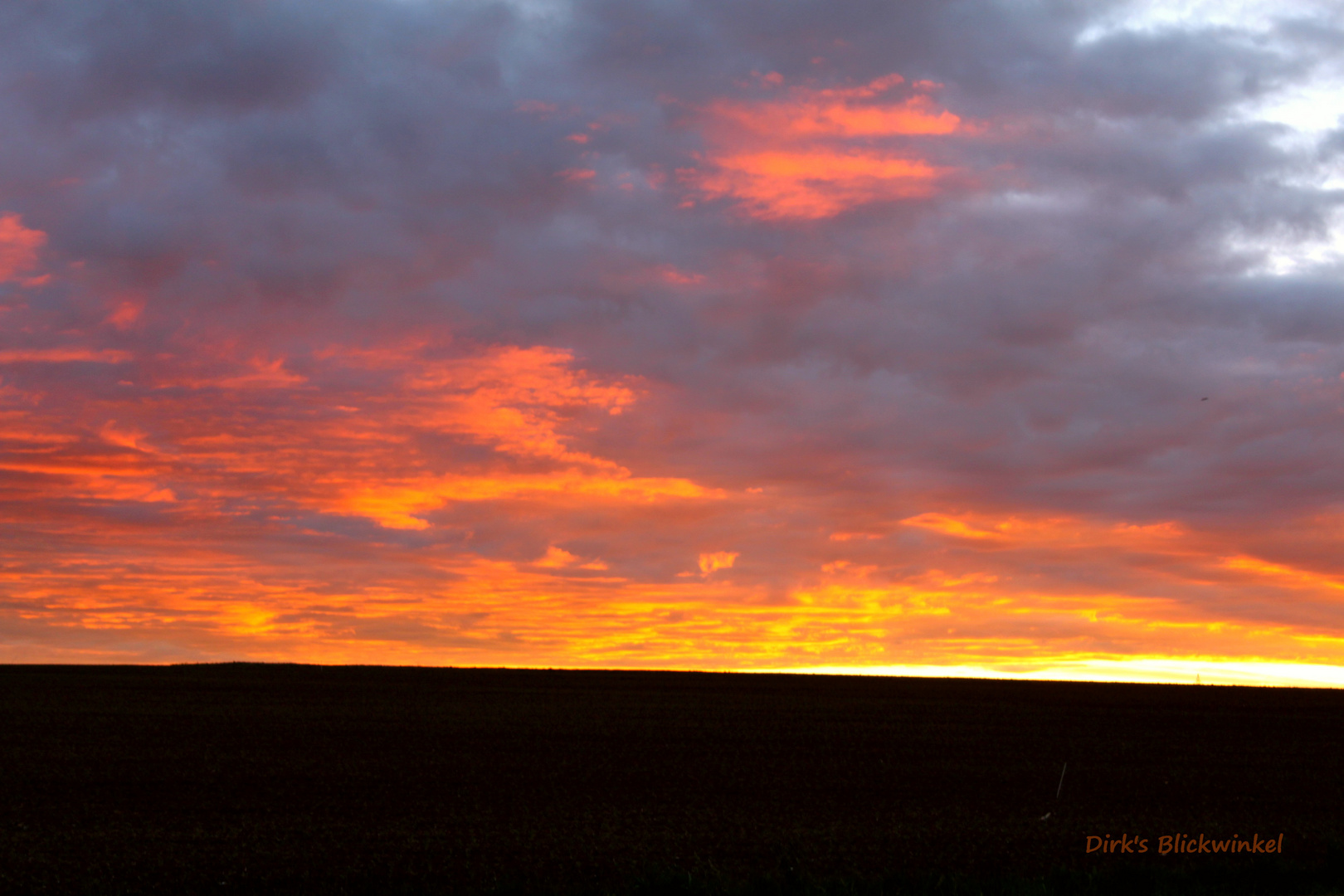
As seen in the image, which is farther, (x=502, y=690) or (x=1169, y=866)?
(x=502, y=690)

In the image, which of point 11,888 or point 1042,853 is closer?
point 11,888

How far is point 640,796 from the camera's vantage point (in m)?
33.7

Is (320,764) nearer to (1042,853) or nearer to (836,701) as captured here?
(1042,853)

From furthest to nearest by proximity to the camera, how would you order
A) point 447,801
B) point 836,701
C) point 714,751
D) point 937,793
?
point 836,701 → point 714,751 → point 937,793 → point 447,801

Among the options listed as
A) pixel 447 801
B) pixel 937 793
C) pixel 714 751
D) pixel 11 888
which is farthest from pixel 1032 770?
pixel 11 888

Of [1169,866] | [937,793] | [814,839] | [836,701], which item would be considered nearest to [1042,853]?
[1169,866]

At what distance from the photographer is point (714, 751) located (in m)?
46.2

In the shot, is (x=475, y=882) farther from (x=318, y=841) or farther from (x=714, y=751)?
(x=714, y=751)

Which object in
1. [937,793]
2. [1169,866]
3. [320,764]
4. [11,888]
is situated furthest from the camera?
[320,764]

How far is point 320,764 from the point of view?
39625 millimetres

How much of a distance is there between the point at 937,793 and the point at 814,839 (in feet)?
36.7

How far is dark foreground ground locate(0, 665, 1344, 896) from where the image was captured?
70.2 feet

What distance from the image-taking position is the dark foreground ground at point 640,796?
843 inches

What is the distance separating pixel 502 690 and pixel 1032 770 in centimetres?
4921
